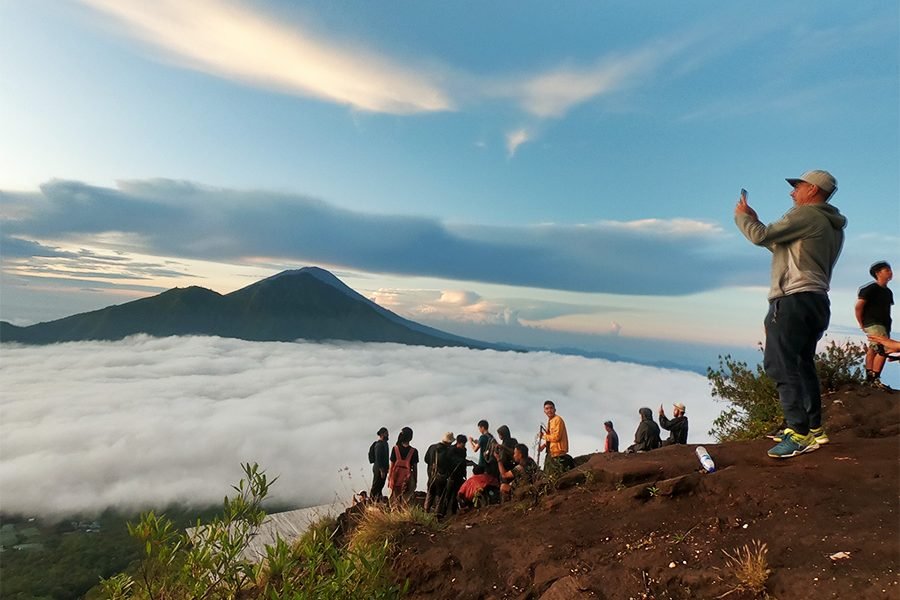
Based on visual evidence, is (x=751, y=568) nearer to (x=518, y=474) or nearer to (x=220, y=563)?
(x=220, y=563)

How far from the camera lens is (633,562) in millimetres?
4340

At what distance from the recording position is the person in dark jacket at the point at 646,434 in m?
10.4

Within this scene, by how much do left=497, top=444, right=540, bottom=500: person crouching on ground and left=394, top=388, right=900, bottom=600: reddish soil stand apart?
1488 mm

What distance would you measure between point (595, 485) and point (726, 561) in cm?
306

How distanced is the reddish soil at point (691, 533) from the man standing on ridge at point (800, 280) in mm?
812

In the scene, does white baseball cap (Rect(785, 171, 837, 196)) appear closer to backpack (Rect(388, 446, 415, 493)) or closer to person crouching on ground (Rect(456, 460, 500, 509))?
person crouching on ground (Rect(456, 460, 500, 509))

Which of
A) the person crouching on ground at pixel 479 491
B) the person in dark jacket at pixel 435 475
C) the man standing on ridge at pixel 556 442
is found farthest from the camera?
the person in dark jacket at pixel 435 475

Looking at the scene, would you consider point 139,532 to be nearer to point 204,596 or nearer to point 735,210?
point 204,596

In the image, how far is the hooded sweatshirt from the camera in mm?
4754

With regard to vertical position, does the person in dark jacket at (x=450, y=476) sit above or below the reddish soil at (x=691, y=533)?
below

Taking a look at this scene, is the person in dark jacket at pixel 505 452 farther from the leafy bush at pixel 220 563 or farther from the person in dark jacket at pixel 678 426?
the leafy bush at pixel 220 563

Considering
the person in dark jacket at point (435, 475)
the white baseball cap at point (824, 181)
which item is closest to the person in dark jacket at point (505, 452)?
the person in dark jacket at point (435, 475)

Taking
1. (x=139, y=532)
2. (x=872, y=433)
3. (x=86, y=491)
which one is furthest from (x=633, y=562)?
(x=86, y=491)

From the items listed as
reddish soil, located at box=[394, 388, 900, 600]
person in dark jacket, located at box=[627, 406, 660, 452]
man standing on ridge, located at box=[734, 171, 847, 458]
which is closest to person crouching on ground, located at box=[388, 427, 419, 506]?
reddish soil, located at box=[394, 388, 900, 600]
